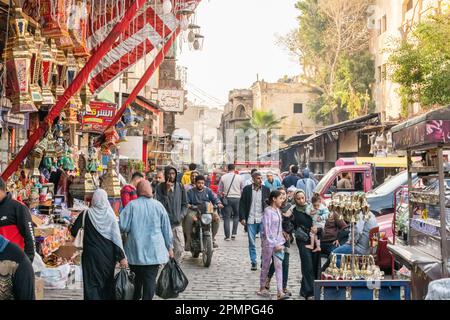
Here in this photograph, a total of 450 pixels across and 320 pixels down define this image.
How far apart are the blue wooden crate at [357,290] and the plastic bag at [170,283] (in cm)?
248

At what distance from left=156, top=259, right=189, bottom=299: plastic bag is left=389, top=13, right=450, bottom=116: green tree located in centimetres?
1571

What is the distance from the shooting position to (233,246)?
1576cm

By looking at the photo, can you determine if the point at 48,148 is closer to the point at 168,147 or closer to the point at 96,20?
the point at 96,20

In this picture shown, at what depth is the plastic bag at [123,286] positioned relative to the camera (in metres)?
7.25

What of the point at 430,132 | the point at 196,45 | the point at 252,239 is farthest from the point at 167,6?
the point at 430,132

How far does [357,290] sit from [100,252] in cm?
304

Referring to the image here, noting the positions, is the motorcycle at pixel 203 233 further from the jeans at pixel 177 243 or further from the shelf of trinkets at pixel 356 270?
the shelf of trinkets at pixel 356 270

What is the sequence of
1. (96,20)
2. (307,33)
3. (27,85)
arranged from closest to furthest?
1. (27,85)
2. (96,20)
3. (307,33)

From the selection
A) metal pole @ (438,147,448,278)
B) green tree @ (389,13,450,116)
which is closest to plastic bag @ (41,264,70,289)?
metal pole @ (438,147,448,278)

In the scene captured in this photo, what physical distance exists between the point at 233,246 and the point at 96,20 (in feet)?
19.9

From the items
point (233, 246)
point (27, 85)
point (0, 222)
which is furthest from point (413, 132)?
point (233, 246)

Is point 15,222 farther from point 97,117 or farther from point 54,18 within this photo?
point 97,117

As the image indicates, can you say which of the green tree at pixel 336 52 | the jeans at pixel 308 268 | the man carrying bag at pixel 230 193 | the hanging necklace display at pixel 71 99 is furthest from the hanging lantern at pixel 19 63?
the green tree at pixel 336 52

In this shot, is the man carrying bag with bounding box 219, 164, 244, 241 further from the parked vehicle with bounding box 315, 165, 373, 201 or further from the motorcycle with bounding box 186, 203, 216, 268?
the motorcycle with bounding box 186, 203, 216, 268
